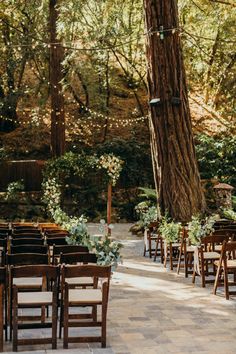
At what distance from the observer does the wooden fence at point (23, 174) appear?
20.1 m

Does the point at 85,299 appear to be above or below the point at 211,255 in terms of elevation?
below

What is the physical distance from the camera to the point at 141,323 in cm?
629

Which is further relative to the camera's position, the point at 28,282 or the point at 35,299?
the point at 28,282

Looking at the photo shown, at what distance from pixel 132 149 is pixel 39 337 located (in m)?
15.7

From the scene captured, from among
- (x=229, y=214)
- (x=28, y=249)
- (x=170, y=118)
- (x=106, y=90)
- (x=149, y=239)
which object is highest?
(x=106, y=90)

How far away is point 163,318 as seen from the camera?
21.4ft

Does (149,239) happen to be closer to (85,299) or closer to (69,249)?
(69,249)

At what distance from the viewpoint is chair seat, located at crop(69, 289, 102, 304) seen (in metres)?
5.42

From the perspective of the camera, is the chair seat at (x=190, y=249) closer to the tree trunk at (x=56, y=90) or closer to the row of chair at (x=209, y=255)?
the row of chair at (x=209, y=255)

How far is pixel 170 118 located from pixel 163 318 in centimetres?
680

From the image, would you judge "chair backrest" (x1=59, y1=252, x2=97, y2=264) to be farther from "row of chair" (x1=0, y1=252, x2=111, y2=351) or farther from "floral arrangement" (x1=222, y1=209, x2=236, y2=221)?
"floral arrangement" (x1=222, y1=209, x2=236, y2=221)

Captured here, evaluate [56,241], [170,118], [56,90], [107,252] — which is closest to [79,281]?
[107,252]

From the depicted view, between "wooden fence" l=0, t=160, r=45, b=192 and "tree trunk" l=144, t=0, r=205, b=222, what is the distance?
8.46 m

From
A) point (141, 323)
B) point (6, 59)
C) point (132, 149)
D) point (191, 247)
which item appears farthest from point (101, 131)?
point (141, 323)
